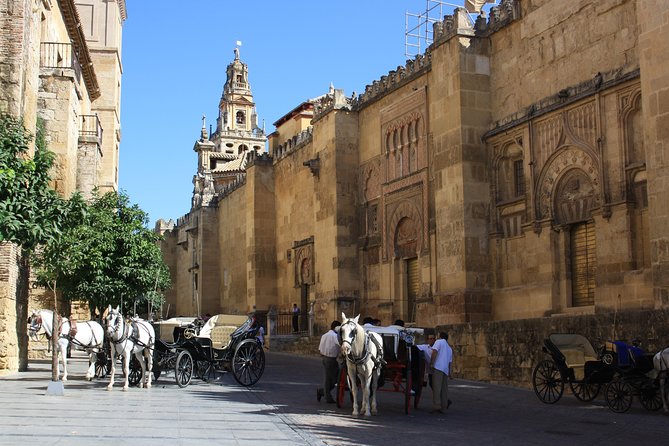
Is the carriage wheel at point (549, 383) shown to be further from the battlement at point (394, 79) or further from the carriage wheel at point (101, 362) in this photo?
the battlement at point (394, 79)

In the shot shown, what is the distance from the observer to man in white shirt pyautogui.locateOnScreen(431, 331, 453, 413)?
12.8 metres

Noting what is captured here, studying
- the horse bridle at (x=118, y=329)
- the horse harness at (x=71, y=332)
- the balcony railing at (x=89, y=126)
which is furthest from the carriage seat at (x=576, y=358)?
the balcony railing at (x=89, y=126)

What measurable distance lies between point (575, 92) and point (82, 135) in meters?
16.3

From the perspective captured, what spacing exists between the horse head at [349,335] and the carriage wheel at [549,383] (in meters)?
3.53

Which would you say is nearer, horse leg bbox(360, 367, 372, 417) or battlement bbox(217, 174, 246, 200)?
horse leg bbox(360, 367, 372, 417)

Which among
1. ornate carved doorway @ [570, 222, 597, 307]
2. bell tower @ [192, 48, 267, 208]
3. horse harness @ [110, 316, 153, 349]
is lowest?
horse harness @ [110, 316, 153, 349]

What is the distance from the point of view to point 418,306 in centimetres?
2356

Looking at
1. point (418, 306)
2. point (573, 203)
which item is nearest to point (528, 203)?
point (573, 203)

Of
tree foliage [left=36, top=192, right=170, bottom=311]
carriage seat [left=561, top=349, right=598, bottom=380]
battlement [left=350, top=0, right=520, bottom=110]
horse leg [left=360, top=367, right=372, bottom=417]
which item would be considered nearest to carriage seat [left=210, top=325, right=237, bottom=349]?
tree foliage [left=36, top=192, right=170, bottom=311]

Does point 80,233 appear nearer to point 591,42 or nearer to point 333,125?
point 333,125

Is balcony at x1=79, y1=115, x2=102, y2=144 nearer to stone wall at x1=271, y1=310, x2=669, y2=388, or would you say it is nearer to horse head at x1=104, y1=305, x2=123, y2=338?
horse head at x1=104, y1=305, x2=123, y2=338

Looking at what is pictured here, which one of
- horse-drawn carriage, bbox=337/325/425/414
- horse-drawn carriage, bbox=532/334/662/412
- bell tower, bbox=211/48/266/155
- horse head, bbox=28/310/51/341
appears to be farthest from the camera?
bell tower, bbox=211/48/266/155

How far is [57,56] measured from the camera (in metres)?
26.3

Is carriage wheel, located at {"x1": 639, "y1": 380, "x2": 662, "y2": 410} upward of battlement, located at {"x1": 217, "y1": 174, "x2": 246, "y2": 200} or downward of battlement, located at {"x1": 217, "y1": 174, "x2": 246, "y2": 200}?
downward
